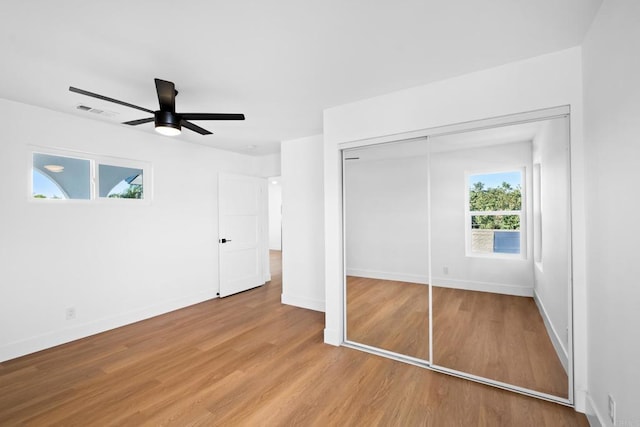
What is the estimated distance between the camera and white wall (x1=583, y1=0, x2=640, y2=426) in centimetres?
129

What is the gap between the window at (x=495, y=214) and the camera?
2.33m

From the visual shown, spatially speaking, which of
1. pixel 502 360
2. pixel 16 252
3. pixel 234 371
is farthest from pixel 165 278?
pixel 502 360

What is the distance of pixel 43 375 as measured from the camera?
8.32 feet

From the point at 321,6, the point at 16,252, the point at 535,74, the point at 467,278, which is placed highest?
the point at 321,6

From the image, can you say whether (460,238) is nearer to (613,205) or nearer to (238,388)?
(613,205)

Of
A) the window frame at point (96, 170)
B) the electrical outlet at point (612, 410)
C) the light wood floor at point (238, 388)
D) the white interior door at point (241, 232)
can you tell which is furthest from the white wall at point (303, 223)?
the electrical outlet at point (612, 410)

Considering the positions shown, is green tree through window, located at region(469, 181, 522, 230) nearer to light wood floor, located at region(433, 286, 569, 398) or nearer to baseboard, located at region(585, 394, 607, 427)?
light wood floor, located at region(433, 286, 569, 398)

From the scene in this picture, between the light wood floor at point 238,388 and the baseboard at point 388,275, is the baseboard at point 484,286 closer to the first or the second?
the baseboard at point 388,275

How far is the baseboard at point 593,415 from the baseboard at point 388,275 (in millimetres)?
1302

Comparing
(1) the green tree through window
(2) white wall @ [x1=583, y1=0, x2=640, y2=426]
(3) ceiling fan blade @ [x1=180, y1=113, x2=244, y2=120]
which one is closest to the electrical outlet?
(2) white wall @ [x1=583, y1=0, x2=640, y2=426]

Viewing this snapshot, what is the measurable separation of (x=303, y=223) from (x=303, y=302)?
1.25 meters

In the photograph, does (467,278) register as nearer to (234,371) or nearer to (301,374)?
(301,374)

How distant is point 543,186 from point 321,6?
7.07 ft

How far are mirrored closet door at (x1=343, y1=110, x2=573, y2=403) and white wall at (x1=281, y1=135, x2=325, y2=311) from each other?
1.10m
